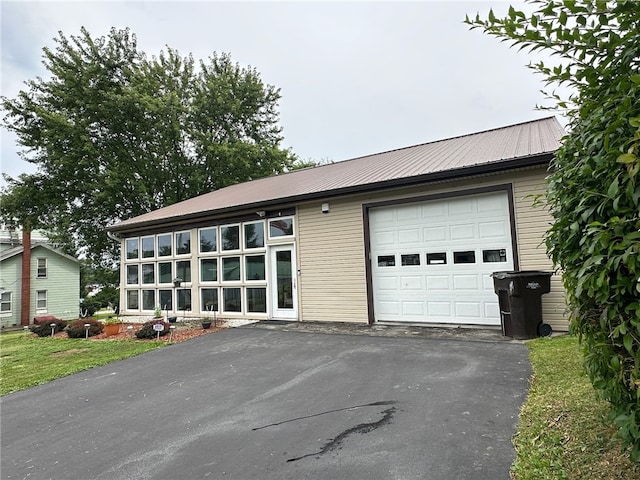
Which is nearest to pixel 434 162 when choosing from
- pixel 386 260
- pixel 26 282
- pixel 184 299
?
pixel 386 260

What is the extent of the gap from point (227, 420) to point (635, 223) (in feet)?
11.7

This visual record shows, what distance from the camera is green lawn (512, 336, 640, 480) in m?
2.13

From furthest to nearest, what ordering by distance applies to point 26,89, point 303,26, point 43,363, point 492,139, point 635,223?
point 26,89, point 303,26, point 492,139, point 43,363, point 635,223

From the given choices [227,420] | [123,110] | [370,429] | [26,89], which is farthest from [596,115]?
[26,89]

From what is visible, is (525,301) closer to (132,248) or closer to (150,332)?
(150,332)

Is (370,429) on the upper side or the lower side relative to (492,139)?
lower

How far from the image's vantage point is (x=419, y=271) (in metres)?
7.72

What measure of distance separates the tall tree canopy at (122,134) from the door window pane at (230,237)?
1127 cm

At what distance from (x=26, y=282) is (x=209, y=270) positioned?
1809cm

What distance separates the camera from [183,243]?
11.4m

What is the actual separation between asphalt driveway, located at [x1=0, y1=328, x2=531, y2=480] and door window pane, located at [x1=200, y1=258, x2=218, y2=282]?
466 centimetres

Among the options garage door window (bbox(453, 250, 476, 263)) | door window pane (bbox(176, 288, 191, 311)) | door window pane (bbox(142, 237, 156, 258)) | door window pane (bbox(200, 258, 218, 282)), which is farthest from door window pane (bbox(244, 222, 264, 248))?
garage door window (bbox(453, 250, 476, 263))

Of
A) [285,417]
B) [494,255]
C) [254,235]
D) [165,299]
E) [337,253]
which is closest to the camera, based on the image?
[285,417]

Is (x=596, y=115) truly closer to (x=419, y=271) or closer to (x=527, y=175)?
(x=527, y=175)
